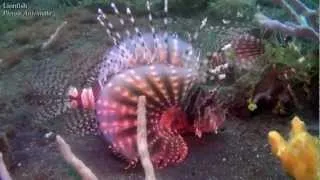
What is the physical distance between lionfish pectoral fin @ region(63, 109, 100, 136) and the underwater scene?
0.01m

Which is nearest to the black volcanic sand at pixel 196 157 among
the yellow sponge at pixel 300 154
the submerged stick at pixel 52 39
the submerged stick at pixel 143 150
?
the yellow sponge at pixel 300 154

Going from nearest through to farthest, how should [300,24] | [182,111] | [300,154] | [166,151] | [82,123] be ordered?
[300,154]
[300,24]
[166,151]
[182,111]
[82,123]

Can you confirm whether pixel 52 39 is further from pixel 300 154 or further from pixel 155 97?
pixel 300 154

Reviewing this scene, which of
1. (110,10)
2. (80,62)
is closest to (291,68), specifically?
(80,62)

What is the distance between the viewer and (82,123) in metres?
3.59

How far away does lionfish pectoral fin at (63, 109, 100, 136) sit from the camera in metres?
3.56

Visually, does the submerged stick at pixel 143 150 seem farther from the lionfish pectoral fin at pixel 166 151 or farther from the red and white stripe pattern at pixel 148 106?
the lionfish pectoral fin at pixel 166 151

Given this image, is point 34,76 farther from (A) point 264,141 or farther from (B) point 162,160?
(A) point 264,141

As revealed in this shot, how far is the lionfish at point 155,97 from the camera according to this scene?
314 centimetres

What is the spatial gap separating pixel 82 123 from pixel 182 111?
852mm

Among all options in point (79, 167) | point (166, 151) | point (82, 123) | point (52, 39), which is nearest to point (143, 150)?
point (79, 167)

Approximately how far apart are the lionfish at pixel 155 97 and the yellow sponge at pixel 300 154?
86 centimetres

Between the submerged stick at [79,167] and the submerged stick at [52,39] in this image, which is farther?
the submerged stick at [52,39]

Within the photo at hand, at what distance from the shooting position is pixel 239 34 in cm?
470
